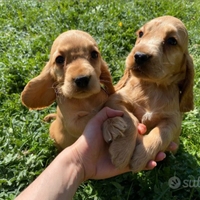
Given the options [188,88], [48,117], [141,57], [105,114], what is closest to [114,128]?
[105,114]

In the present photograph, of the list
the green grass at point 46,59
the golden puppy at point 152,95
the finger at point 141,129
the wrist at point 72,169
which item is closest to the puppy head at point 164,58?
the golden puppy at point 152,95

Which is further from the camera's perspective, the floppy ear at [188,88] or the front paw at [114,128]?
the floppy ear at [188,88]

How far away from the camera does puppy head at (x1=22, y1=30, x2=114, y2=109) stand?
92.2 inches

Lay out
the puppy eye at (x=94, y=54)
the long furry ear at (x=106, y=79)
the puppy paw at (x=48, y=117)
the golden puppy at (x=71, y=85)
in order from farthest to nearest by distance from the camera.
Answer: the puppy paw at (x=48, y=117) < the long furry ear at (x=106, y=79) < the puppy eye at (x=94, y=54) < the golden puppy at (x=71, y=85)

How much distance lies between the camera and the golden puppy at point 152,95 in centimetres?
232

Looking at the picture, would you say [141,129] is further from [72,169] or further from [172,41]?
[172,41]

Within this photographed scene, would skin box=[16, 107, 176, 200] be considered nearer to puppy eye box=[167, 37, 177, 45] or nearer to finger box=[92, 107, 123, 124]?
finger box=[92, 107, 123, 124]

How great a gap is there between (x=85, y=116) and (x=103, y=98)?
36 cm

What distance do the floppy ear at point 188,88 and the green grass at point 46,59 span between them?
2.50 ft

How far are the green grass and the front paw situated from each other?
0.78m

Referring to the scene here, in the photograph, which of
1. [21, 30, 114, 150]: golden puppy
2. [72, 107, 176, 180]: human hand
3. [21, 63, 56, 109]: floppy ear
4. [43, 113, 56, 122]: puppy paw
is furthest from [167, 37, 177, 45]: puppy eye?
[43, 113, 56, 122]: puppy paw

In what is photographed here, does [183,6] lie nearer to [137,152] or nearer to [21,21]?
[21,21]

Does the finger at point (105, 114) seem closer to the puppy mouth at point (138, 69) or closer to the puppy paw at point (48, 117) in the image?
the puppy mouth at point (138, 69)

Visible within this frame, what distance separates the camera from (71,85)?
7.68 ft
